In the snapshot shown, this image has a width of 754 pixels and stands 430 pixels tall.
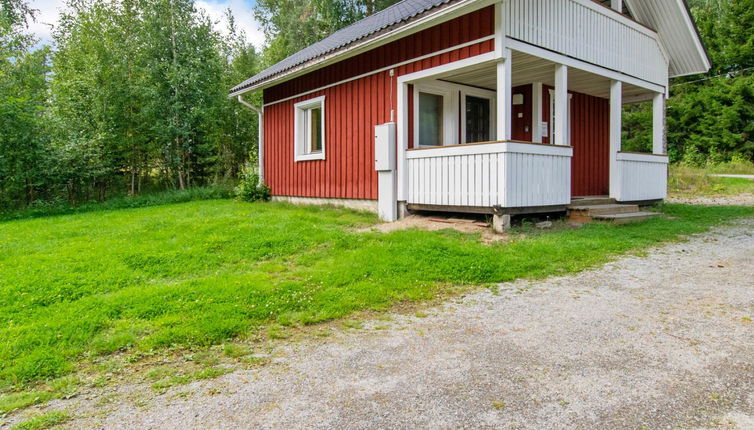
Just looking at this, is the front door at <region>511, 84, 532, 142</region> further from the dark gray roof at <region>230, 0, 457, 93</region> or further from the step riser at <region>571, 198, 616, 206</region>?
the dark gray roof at <region>230, 0, 457, 93</region>

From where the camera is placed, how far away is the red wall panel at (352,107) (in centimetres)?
743

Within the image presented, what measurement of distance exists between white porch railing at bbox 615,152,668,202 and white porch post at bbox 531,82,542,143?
5.38ft

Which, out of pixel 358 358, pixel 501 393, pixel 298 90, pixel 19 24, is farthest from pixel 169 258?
pixel 19 24

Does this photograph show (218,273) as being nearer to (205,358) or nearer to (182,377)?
(205,358)

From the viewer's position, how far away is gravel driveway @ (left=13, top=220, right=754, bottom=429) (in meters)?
2.06

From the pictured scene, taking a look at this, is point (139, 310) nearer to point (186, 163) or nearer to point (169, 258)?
point (169, 258)

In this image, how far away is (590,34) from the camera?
827 centimetres

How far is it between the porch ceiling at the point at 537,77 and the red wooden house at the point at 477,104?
1.5 inches

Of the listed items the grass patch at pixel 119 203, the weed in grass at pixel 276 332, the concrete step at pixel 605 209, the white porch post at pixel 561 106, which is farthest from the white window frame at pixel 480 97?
the grass patch at pixel 119 203

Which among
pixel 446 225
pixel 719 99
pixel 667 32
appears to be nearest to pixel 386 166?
pixel 446 225

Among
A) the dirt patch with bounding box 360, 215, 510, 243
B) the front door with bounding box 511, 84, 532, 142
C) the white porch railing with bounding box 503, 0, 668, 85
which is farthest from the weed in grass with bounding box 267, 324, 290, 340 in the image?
the front door with bounding box 511, 84, 532, 142

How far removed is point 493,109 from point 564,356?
26.1ft

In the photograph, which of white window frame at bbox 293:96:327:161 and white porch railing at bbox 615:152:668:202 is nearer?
white porch railing at bbox 615:152:668:202

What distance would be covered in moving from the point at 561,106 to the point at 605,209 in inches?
82.4
